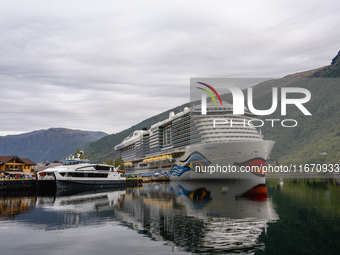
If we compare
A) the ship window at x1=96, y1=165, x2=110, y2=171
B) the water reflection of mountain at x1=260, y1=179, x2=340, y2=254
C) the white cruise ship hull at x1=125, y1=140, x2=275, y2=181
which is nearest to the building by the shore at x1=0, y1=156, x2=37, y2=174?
the ship window at x1=96, y1=165, x2=110, y2=171

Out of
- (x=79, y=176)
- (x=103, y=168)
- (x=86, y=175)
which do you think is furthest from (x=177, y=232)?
(x=103, y=168)

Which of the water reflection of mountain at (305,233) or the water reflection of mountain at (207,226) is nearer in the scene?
the water reflection of mountain at (305,233)

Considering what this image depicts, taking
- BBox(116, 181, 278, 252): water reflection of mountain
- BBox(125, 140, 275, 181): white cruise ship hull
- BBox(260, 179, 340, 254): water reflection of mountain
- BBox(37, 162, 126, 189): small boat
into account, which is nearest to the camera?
BBox(260, 179, 340, 254): water reflection of mountain

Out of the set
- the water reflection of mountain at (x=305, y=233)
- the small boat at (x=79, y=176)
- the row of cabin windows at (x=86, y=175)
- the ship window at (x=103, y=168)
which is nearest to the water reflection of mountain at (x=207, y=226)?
the water reflection of mountain at (x=305, y=233)

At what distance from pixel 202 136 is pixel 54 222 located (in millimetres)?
58071

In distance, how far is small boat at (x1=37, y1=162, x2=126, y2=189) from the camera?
55844mm

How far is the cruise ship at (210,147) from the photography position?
6394cm

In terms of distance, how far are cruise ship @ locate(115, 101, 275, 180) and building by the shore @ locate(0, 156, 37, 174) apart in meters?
41.5

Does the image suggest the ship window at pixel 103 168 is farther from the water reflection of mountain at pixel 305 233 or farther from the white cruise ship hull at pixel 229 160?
the water reflection of mountain at pixel 305 233

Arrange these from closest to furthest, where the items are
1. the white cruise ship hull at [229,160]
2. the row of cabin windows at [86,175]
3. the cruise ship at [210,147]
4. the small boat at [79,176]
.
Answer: the small boat at [79,176]
the row of cabin windows at [86,175]
the white cruise ship hull at [229,160]
the cruise ship at [210,147]

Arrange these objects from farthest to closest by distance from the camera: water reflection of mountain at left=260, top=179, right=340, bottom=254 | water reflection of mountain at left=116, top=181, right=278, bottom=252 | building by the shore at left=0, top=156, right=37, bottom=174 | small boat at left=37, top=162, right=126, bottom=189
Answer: building by the shore at left=0, top=156, right=37, bottom=174, small boat at left=37, top=162, right=126, bottom=189, water reflection of mountain at left=116, top=181, right=278, bottom=252, water reflection of mountain at left=260, top=179, right=340, bottom=254

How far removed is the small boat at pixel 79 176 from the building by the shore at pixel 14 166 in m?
22.2

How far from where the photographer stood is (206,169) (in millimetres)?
73438

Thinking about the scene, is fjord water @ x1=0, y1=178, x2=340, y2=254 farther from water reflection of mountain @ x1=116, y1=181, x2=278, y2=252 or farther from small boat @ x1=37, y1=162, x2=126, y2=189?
small boat @ x1=37, y1=162, x2=126, y2=189
